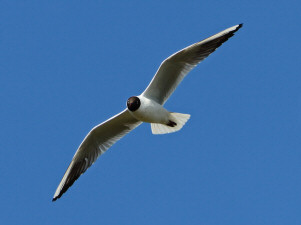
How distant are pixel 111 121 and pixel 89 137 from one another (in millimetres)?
444

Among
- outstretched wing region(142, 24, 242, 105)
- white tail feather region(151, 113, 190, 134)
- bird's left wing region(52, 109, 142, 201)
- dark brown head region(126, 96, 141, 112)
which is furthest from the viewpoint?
bird's left wing region(52, 109, 142, 201)

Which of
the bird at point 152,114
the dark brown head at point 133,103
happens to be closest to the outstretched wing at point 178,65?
the bird at point 152,114

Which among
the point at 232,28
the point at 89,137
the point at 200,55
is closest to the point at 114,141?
the point at 89,137

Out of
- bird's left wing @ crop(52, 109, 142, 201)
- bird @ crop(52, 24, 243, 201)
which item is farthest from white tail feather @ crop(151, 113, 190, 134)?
bird's left wing @ crop(52, 109, 142, 201)

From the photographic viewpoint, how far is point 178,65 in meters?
9.20

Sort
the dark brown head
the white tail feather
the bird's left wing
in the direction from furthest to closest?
the bird's left wing < the white tail feather < the dark brown head

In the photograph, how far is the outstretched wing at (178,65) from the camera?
8.99 meters

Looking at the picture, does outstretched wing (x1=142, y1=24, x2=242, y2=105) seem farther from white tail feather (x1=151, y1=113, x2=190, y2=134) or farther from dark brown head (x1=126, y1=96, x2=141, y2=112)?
white tail feather (x1=151, y1=113, x2=190, y2=134)

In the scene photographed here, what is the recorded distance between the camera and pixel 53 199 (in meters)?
10.1

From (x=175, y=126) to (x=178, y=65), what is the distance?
41.6 inches

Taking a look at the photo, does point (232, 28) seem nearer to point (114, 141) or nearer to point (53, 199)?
point (114, 141)

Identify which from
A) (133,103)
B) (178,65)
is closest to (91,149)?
(133,103)

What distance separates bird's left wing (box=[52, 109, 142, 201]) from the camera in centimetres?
995

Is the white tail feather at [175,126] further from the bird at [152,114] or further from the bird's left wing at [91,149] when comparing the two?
the bird's left wing at [91,149]
